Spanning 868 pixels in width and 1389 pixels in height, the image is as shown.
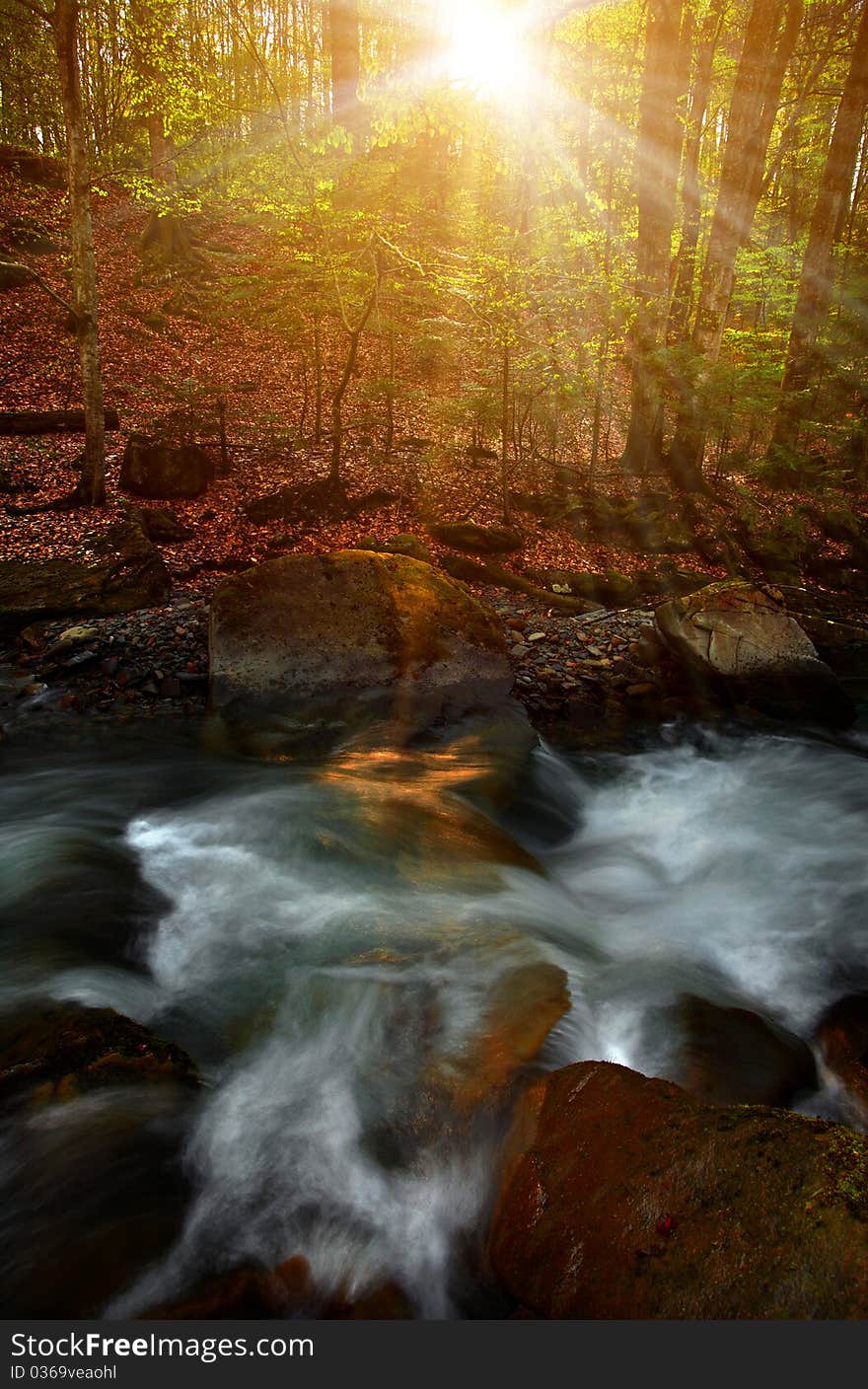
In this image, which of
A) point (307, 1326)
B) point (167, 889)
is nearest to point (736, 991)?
point (307, 1326)

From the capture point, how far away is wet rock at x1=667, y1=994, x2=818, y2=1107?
354 cm

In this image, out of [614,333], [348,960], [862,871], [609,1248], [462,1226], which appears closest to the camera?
[609,1248]

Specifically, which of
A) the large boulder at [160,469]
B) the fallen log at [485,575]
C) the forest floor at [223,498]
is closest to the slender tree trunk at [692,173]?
the forest floor at [223,498]

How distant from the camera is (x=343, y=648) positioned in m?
7.55

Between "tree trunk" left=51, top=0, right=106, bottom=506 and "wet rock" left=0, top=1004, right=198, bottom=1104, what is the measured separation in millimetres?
8244

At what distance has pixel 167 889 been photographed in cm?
519

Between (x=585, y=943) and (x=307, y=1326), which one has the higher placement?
(x=307, y=1326)

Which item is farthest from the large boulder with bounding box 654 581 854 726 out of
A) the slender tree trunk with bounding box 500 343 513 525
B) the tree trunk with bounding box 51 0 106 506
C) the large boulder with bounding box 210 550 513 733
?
the tree trunk with bounding box 51 0 106 506

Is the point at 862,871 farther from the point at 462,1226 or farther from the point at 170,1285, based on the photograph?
the point at 170,1285

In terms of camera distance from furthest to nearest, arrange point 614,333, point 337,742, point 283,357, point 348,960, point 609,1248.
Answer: point 283,357, point 614,333, point 337,742, point 348,960, point 609,1248

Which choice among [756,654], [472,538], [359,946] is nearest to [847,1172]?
[359,946]

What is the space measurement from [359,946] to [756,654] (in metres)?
5.91

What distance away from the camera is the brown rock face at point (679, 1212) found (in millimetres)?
1975

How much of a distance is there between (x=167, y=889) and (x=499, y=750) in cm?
339
